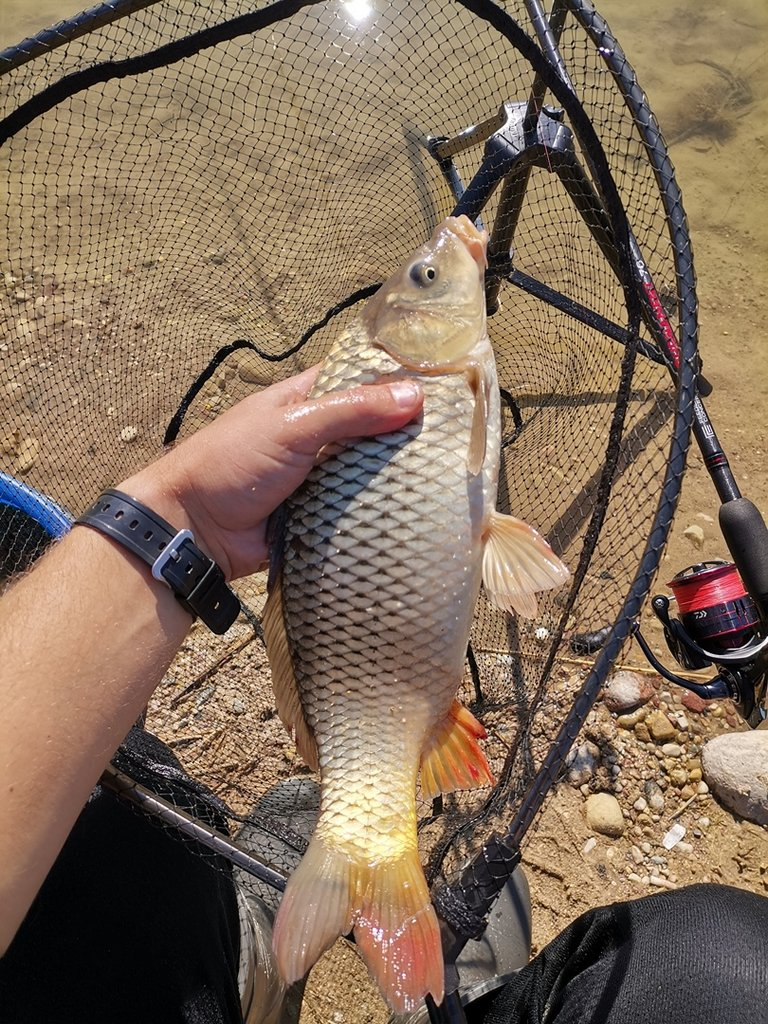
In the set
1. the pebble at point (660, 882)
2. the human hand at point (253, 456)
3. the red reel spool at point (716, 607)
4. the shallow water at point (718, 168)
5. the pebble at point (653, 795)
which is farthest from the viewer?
the shallow water at point (718, 168)

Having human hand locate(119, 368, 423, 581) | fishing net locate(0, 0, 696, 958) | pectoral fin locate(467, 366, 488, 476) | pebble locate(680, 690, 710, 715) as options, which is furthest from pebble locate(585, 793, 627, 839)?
human hand locate(119, 368, 423, 581)

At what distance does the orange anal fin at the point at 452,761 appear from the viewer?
157 cm

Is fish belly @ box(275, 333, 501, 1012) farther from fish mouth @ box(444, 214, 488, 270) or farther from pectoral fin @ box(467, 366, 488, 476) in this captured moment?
fish mouth @ box(444, 214, 488, 270)

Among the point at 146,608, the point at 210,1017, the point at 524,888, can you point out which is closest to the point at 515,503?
the point at 524,888

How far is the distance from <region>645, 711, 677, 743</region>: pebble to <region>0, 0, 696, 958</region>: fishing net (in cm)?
29

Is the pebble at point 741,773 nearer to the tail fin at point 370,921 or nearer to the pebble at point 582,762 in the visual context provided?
the pebble at point 582,762

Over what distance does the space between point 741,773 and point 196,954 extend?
174 centimetres

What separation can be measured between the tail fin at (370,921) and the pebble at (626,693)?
1.37 metres

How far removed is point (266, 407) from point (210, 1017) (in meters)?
1.33

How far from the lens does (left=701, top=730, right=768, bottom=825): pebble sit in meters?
2.28

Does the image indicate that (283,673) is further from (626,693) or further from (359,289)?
(359,289)

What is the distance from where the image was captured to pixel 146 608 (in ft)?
4.84

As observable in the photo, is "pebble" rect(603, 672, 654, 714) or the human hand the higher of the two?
the human hand

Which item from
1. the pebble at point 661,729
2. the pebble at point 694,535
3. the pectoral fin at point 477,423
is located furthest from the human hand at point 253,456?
the pebble at point 694,535
